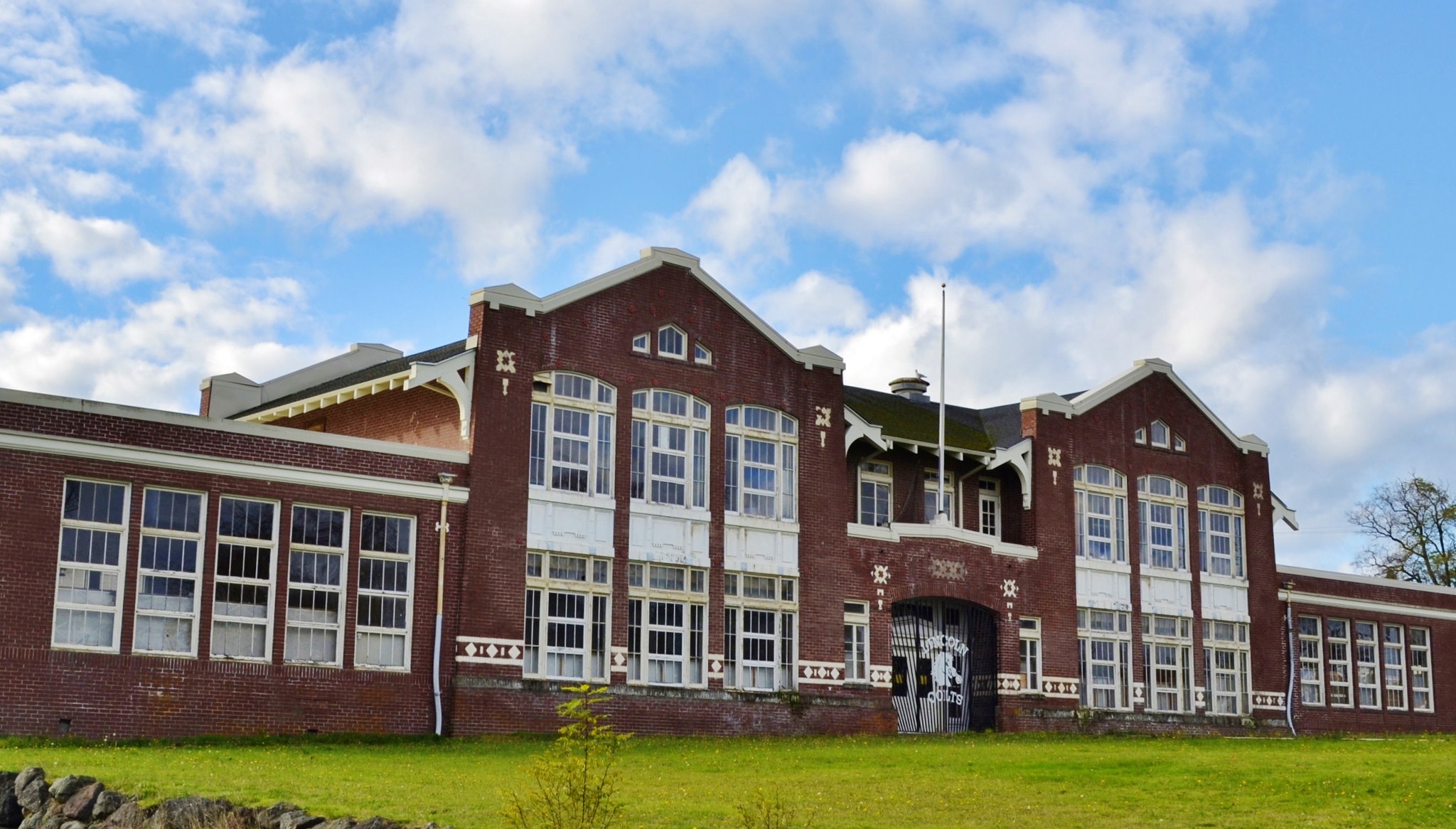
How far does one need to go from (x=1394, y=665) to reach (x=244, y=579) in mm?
34798

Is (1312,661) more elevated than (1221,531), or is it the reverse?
(1221,531)

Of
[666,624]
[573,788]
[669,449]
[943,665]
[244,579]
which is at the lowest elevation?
[573,788]

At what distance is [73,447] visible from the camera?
2797 centimetres

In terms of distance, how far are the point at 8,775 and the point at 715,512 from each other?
57.9ft

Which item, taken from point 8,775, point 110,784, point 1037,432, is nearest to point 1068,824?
point 110,784

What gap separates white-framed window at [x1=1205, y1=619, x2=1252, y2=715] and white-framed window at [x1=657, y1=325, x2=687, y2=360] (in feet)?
58.4

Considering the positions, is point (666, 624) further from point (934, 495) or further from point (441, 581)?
point (934, 495)

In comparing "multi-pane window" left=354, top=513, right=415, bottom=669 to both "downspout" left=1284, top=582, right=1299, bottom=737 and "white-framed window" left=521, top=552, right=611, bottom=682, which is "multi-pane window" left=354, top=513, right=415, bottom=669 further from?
"downspout" left=1284, top=582, right=1299, bottom=737

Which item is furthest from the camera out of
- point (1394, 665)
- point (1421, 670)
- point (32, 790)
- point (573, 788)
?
point (1421, 670)

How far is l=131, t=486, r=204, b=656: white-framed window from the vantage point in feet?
94.1

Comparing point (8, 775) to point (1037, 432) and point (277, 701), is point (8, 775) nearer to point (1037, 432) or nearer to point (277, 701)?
point (277, 701)

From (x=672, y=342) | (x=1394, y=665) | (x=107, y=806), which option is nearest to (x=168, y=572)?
(x=107, y=806)

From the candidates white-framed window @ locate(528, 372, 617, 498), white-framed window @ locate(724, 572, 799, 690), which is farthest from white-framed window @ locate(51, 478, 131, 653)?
white-framed window @ locate(724, 572, 799, 690)

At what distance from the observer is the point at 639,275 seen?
35156mm
